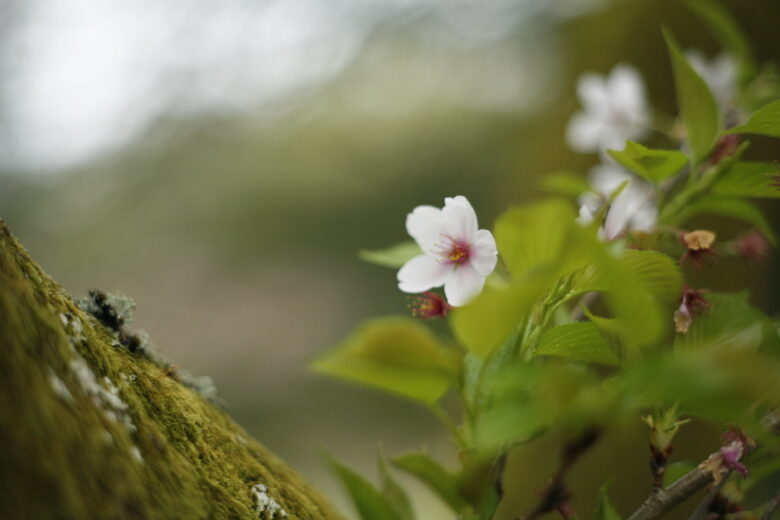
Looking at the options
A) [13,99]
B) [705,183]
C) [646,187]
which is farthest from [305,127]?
[705,183]

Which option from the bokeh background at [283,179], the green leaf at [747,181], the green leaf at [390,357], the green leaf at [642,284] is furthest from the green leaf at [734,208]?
the bokeh background at [283,179]

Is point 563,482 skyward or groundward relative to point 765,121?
groundward

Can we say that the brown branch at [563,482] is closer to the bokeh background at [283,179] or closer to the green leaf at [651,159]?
the green leaf at [651,159]

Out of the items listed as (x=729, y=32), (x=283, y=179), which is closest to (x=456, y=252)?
(x=729, y=32)

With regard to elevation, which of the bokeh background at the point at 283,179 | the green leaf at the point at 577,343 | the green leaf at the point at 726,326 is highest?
the bokeh background at the point at 283,179

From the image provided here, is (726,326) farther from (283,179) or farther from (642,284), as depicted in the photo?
(283,179)

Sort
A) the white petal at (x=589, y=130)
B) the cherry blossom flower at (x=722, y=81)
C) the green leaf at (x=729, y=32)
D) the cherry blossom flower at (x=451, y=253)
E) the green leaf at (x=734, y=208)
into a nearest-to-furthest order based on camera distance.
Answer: the cherry blossom flower at (x=451, y=253), the green leaf at (x=734, y=208), the green leaf at (x=729, y=32), the cherry blossom flower at (x=722, y=81), the white petal at (x=589, y=130)
